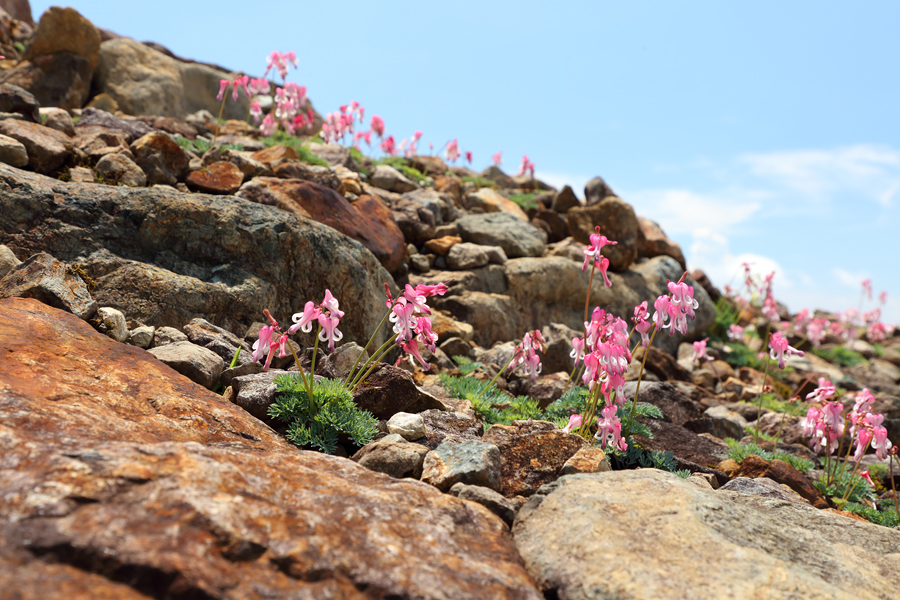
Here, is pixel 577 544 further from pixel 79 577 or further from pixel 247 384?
pixel 247 384

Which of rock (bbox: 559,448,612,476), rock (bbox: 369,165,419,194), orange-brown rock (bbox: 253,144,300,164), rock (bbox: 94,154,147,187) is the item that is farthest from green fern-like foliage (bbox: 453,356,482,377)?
rock (bbox: 369,165,419,194)

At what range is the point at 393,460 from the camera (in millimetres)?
4246

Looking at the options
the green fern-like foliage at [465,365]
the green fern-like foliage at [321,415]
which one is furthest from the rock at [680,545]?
the green fern-like foliage at [465,365]

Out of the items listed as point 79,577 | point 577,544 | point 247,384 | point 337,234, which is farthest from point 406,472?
point 337,234

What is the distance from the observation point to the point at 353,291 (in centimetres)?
787

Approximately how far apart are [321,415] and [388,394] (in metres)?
1.03

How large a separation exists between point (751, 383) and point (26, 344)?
550 inches

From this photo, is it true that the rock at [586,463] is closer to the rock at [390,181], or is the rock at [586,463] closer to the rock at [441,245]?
the rock at [441,245]

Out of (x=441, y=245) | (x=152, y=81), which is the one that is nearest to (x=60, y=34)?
(x=152, y=81)

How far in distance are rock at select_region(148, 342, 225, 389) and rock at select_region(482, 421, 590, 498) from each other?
2.56 meters

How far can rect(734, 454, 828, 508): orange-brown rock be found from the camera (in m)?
6.09

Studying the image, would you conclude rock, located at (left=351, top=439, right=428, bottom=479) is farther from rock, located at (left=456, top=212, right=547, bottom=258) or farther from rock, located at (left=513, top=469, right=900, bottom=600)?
rock, located at (left=456, top=212, right=547, bottom=258)

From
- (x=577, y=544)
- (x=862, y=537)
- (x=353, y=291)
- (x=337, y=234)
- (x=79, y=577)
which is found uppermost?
(x=337, y=234)

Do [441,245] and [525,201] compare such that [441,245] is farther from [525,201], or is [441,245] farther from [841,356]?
[841,356]
